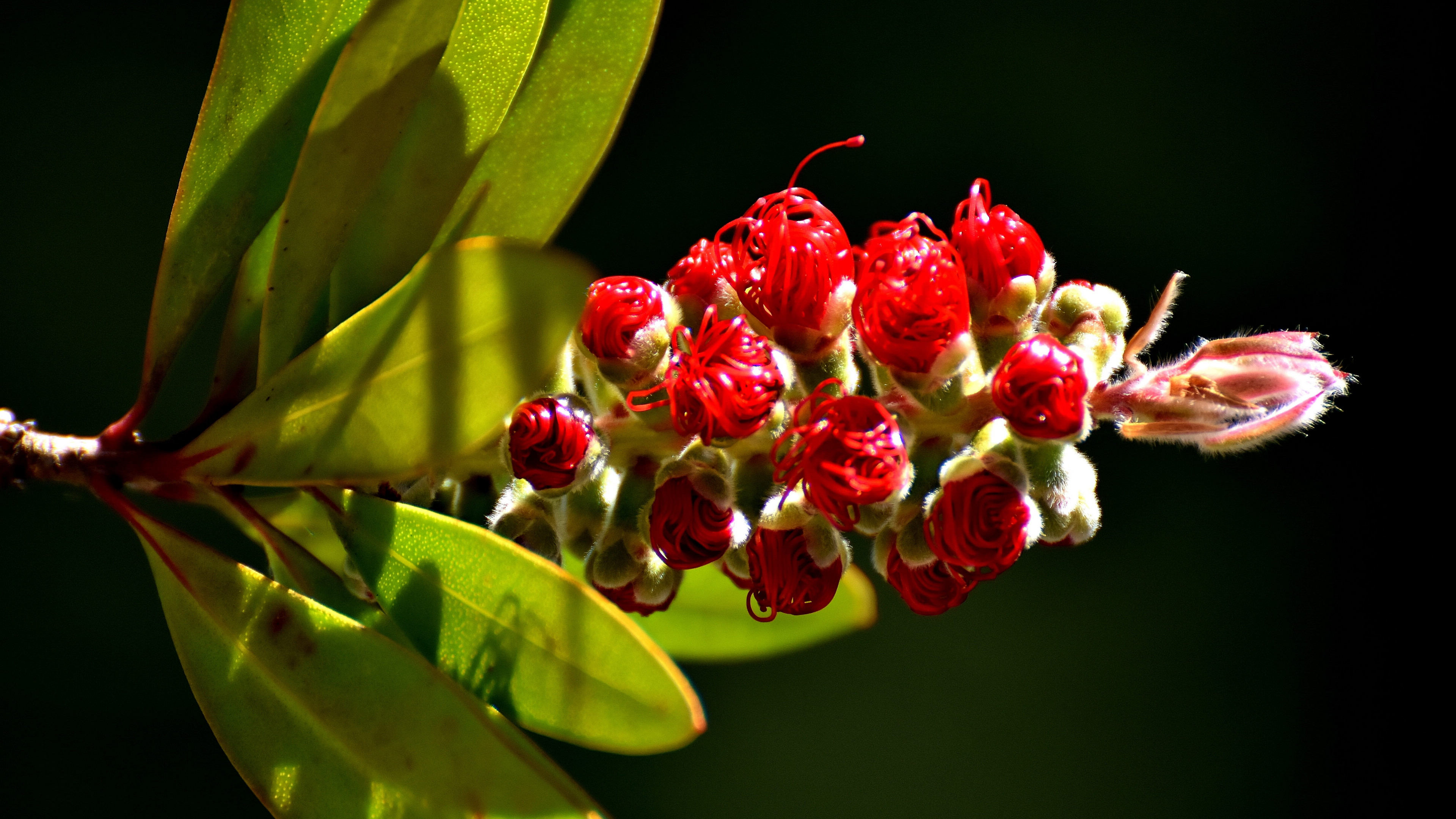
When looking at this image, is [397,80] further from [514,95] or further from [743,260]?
[743,260]

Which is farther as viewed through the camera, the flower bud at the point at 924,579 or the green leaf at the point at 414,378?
the flower bud at the point at 924,579

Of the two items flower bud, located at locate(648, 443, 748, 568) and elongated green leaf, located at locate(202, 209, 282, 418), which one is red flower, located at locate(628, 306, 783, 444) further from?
elongated green leaf, located at locate(202, 209, 282, 418)

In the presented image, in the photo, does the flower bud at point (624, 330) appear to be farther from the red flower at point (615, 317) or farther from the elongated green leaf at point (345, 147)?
the elongated green leaf at point (345, 147)

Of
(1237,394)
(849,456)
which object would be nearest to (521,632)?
(849,456)

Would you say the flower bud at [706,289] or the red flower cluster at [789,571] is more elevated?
the flower bud at [706,289]

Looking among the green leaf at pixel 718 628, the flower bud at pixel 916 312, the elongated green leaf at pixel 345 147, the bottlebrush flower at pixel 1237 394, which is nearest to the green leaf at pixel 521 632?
the elongated green leaf at pixel 345 147

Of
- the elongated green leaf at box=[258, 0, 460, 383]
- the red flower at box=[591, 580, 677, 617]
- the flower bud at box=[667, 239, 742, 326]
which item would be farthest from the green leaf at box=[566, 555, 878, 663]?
the elongated green leaf at box=[258, 0, 460, 383]
